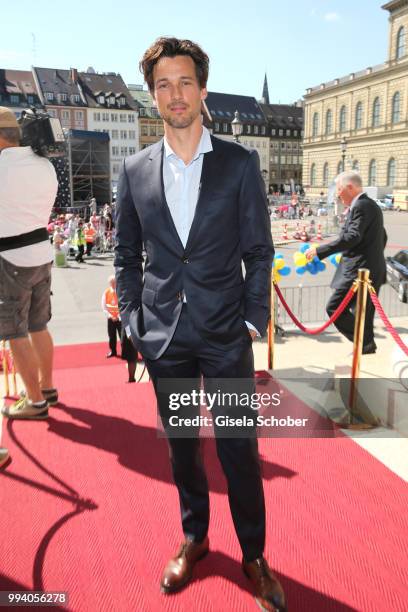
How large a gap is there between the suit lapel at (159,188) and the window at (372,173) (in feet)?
197

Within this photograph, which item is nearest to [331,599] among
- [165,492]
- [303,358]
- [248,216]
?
[165,492]

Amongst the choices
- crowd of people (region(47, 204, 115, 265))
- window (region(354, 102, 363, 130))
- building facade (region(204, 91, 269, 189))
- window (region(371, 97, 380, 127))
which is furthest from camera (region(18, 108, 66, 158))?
building facade (region(204, 91, 269, 189))

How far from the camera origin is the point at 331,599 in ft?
7.08

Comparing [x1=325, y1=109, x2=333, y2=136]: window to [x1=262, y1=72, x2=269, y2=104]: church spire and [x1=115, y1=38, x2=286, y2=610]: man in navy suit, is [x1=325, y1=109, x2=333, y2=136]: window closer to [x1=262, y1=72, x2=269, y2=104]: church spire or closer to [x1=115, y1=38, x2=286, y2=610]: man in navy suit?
[x1=262, y1=72, x2=269, y2=104]: church spire

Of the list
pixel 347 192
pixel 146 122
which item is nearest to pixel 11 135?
pixel 347 192

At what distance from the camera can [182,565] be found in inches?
89.4

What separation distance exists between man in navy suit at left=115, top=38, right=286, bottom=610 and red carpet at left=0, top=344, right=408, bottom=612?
175mm

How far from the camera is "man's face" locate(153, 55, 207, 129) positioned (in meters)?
2.10

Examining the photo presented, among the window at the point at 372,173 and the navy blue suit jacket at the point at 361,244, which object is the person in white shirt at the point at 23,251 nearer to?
the navy blue suit jacket at the point at 361,244

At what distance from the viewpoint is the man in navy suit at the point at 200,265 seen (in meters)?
2.10

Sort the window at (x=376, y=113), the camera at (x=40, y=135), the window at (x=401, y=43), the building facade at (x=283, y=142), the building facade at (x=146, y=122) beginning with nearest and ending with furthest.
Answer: the camera at (x=40, y=135), the window at (x=401, y=43), the window at (x=376, y=113), the building facade at (x=146, y=122), the building facade at (x=283, y=142)

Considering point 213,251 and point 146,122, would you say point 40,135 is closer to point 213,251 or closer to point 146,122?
point 213,251

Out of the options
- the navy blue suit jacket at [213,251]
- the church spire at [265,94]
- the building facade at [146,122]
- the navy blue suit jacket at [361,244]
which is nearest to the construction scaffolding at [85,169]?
the building facade at [146,122]

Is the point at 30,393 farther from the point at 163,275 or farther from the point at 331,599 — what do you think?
the point at 331,599
